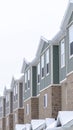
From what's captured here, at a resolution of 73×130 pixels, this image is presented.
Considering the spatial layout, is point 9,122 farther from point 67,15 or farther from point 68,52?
point 67,15

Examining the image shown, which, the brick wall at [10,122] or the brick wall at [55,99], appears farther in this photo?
the brick wall at [10,122]

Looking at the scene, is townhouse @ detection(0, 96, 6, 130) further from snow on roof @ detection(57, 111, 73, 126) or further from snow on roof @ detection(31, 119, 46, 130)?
snow on roof @ detection(57, 111, 73, 126)

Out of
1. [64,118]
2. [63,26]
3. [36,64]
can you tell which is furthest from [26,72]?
[64,118]

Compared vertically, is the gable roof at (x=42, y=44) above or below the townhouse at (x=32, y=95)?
above

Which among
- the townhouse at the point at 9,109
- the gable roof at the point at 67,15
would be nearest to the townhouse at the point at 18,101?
the townhouse at the point at 9,109

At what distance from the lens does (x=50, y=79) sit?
3622 centimetres

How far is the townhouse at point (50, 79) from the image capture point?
101 ft

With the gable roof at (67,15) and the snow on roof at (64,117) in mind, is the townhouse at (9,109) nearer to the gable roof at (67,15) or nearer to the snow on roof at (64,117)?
the gable roof at (67,15)

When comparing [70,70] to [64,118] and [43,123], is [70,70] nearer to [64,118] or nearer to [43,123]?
[64,118]

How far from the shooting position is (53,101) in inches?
1412

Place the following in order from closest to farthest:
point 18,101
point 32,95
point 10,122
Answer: point 32,95, point 18,101, point 10,122

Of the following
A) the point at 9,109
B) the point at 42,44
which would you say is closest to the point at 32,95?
the point at 42,44

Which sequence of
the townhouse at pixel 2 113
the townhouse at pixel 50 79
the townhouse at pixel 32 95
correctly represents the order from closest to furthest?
the townhouse at pixel 50 79 → the townhouse at pixel 32 95 → the townhouse at pixel 2 113

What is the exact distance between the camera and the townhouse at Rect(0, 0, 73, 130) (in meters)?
30.7
